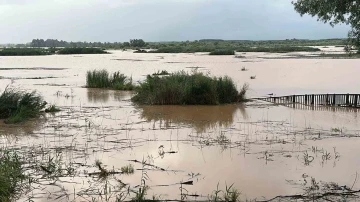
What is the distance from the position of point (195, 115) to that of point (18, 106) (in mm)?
5866

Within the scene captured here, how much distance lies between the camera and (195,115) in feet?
48.5

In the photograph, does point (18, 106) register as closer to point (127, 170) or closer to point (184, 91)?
point (184, 91)

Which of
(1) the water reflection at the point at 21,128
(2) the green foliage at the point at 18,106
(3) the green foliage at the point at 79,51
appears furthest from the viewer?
(3) the green foliage at the point at 79,51

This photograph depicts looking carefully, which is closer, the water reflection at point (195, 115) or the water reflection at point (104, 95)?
the water reflection at point (195, 115)

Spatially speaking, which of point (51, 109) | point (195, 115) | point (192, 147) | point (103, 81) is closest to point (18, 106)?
point (51, 109)

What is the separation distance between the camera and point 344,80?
27.0 meters

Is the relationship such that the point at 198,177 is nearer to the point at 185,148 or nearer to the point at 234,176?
the point at 234,176

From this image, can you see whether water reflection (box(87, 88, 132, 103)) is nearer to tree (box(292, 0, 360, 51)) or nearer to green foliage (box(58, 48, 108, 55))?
tree (box(292, 0, 360, 51))

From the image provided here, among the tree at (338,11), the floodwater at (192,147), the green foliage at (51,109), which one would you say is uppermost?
the tree at (338,11)

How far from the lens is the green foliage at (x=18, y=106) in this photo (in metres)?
13.6

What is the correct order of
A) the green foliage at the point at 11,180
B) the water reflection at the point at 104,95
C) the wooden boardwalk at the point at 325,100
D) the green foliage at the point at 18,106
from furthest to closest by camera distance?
the water reflection at the point at 104,95
the wooden boardwalk at the point at 325,100
the green foliage at the point at 18,106
the green foliage at the point at 11,180

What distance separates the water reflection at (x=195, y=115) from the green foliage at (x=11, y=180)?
232 inches

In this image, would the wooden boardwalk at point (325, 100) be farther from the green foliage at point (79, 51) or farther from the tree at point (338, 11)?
the green foliage at point (79, 51)

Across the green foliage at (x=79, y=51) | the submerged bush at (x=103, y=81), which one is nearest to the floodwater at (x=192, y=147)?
the submerged bush at (x=103, y=81)
